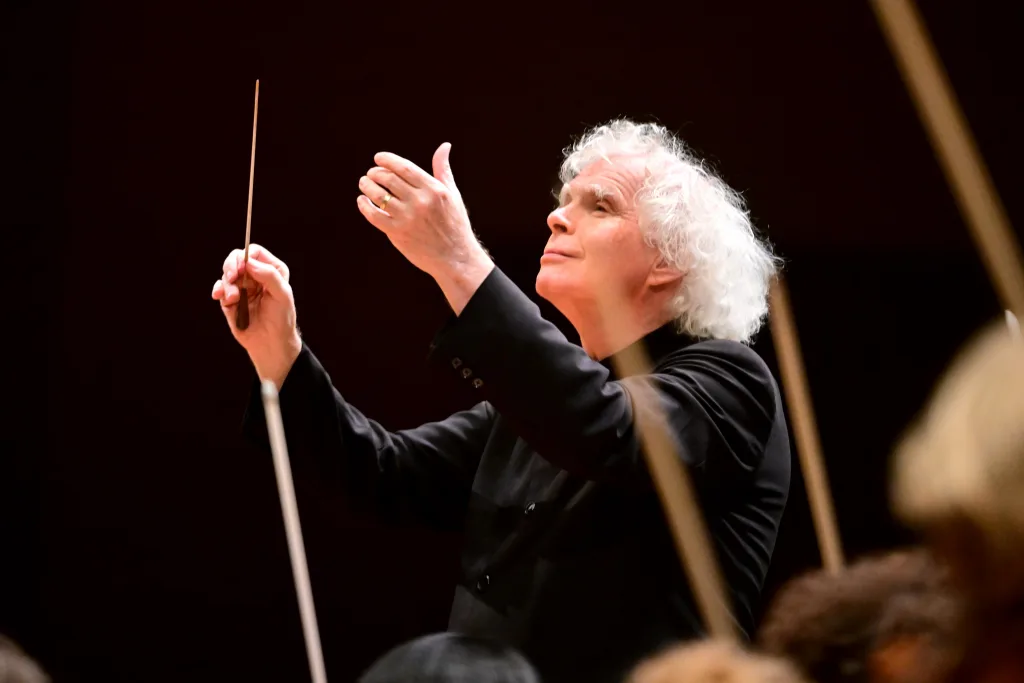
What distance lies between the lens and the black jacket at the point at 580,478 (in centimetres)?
134

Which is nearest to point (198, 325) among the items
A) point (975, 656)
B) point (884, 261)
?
point (884, 261)

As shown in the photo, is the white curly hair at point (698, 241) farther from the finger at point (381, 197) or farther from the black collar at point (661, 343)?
the finger at point (381, 197)

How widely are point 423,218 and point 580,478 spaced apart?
1.21 ft

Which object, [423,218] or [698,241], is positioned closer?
[423,218]

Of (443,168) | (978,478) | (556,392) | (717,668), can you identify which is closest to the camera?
(978,478)

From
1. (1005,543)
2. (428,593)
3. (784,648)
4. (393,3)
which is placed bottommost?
(428,593)

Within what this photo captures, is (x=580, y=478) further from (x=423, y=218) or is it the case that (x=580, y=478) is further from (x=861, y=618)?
(x=861, y=618)

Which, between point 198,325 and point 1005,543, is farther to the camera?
point 198,325

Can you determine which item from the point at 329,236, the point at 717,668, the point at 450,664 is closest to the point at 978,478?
the point at 717,668

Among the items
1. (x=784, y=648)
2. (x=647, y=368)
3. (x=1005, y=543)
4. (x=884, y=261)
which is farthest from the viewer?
(x=884, y=261)

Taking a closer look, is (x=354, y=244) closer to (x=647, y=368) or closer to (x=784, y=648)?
(x=647, y=368)

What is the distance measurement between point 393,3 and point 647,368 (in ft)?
4.34

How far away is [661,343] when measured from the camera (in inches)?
65.1

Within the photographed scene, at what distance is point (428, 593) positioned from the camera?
2.65 meters
